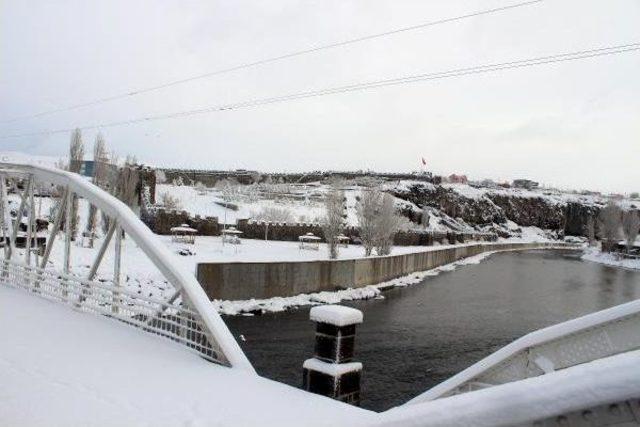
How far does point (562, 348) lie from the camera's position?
20.9 ft

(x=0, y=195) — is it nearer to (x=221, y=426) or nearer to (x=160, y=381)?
(x=160, y=381)

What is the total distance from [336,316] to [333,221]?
32.1m

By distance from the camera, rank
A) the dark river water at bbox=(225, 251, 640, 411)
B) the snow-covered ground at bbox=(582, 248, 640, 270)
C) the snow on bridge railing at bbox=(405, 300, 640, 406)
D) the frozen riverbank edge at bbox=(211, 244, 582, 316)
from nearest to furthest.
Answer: the snow on bridge railing at bbox=(405, 300, 640, 406) < the dark river water at bbox=(225, 251, 640, 411) < the frozen riverbank edge at bbox=(211, 244, 582, 316) < the snow-covered ground at bbox=(582, 248, 640, 270)

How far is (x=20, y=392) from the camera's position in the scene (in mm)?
5867

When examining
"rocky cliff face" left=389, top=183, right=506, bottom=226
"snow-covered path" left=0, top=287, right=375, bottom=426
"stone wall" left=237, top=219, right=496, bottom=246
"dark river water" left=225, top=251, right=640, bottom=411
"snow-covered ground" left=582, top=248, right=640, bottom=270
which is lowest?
"dark river water" left=225, top=251, right=640, bottom=411

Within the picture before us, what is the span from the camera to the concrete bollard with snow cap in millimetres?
6996

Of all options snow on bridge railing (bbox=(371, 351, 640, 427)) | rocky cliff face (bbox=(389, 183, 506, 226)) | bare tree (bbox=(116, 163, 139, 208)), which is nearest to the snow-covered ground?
rocky cliff face (bbox=(389, 183, 506, 226))

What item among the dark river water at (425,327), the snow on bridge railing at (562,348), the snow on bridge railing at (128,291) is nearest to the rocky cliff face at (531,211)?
the dark river water at (425,327)

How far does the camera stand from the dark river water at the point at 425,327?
15938 millimetres

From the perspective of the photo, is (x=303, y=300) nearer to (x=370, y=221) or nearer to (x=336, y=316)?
(x=370, y=221)

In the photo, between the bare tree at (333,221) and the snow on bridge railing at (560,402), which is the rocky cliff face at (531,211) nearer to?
the bare tree at (333,221)

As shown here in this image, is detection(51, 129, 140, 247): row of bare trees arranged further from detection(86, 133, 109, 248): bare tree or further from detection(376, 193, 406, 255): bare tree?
detection(376, 193, 406, 255): bare tree

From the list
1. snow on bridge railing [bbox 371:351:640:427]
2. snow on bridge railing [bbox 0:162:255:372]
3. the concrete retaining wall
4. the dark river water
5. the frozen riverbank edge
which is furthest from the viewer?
the concrete retaining wall

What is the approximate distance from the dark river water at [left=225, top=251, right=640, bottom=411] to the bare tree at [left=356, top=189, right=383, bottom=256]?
5.43 m
